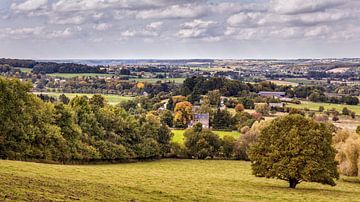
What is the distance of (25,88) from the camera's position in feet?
212

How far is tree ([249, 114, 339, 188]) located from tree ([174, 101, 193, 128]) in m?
96.9

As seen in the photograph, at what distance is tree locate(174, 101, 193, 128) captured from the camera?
14625cm

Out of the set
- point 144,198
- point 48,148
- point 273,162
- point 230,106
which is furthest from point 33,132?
point 230,106

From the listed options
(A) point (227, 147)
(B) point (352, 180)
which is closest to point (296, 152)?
(B) point (352, 180)

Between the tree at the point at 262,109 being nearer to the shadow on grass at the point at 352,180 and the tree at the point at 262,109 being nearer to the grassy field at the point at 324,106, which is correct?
the grassy field at the point at 324,106

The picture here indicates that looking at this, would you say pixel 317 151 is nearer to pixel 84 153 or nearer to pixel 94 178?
pixel 94 178

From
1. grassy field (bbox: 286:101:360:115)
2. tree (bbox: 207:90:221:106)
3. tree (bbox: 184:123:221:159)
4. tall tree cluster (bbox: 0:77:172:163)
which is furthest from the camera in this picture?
tree (bbox: 207:90:221:106)

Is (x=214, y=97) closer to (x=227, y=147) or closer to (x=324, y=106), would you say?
(x=324, y=106)

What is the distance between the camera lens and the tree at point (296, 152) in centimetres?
4659

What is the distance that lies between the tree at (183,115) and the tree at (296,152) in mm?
96854

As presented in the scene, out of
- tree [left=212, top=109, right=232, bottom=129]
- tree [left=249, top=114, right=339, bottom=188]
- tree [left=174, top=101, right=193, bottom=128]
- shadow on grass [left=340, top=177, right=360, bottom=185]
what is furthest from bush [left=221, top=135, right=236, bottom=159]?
tree [left=249, top=114, right=339, bottom=188]

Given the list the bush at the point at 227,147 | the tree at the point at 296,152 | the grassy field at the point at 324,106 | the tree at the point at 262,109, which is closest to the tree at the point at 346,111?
the grassy field at the point at 324,106

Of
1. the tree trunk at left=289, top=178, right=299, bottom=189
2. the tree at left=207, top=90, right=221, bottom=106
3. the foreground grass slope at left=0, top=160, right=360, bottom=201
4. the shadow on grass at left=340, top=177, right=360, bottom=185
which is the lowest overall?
the shadow on grass at left=340, top=177, right=360, bottom=185

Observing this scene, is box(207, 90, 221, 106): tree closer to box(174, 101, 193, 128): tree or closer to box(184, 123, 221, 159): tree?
box(174, 101, 193, 128): tree
